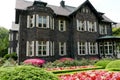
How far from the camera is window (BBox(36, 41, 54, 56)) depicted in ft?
72.2

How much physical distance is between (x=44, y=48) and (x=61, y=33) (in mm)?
4118

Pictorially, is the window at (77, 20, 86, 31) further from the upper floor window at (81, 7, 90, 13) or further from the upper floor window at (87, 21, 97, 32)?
the upper floor window at (81, 7, 90, 13)

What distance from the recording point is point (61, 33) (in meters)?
25.3

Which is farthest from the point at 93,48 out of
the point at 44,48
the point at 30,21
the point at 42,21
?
the point at 30,21

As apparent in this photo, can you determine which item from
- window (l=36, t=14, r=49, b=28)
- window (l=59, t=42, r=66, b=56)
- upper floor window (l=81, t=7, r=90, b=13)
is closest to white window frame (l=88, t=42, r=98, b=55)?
window (l=59, t=42, r=66, b=56)

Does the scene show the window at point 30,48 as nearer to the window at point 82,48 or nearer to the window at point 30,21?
the window at point 30,21

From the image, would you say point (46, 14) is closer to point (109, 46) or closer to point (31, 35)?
point (31, 35)

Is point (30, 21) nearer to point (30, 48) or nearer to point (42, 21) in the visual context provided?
point (42, 21)

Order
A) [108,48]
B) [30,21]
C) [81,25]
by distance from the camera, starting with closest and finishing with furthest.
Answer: [30,21]
[81,25]
[108,48]

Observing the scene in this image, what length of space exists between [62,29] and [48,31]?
3.31 metres

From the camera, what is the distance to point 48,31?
75.4 ft

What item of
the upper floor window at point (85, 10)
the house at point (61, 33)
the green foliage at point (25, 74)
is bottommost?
the green foliage at point (25, 74)

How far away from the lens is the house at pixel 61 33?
73.2ft

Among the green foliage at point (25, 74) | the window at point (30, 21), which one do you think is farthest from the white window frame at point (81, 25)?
the green foliage at point (25, 74)
